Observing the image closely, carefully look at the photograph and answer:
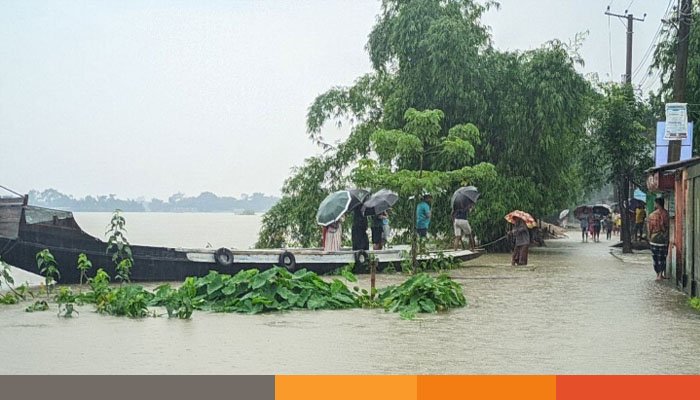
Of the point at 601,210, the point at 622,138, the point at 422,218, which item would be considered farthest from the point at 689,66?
the point at 601,210

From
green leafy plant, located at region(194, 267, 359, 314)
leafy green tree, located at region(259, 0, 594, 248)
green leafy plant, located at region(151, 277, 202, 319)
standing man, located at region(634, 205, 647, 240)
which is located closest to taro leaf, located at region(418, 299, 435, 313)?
green leafy plant, located at region(194, 267, 359, 314)

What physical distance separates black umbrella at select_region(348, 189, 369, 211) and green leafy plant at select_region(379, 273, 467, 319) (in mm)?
7730

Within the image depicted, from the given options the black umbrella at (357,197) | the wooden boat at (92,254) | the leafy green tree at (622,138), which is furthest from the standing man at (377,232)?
the leafy green tree at (622,138)

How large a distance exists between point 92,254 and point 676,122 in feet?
47.0

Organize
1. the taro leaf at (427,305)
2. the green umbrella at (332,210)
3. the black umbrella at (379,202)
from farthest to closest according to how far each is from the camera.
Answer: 1. the black umbrella at (379,202)
2. the green umbrella at (332,210)
3. the taro leaf at (427,305)

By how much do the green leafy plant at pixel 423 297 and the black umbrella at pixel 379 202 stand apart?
8508 mm

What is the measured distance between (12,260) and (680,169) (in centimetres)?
1448

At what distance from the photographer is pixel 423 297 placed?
51.2 ft

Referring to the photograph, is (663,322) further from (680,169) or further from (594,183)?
(594,183)

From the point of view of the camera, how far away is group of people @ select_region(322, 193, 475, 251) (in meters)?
23.8

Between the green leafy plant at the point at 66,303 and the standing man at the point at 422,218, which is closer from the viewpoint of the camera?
the green leafy plant at the point at 66,303

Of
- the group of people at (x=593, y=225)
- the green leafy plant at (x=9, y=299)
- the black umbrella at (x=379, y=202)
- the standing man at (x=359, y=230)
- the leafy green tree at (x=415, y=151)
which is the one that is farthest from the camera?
the group of people at (x=593, y=225)

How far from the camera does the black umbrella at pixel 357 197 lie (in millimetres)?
23906

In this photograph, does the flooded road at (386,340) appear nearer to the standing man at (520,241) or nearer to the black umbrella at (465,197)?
the standing man at (520,241)
